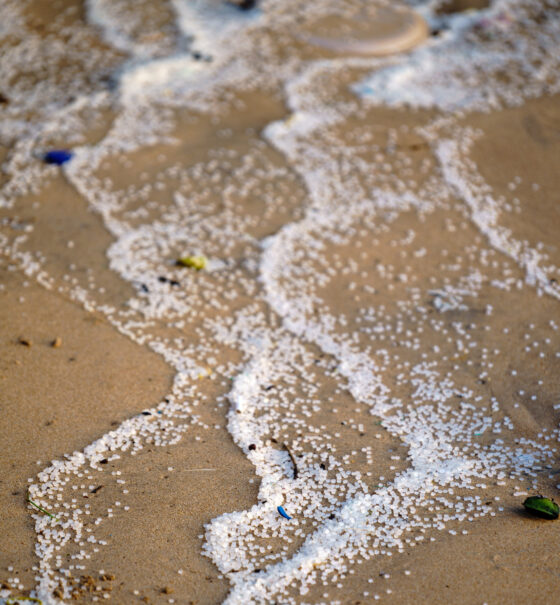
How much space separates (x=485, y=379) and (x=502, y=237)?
1.05 meters

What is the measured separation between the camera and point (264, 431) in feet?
7.98

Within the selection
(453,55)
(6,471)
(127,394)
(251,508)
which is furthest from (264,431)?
(453,55)

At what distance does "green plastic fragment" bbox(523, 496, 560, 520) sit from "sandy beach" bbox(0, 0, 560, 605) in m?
0.04

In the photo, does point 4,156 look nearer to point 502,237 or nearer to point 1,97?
point 1,97

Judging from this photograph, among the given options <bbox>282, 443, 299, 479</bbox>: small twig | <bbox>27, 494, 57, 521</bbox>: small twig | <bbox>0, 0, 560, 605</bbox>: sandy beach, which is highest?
<bbox>0, 0, 560, 605</bbox>: sandy beach

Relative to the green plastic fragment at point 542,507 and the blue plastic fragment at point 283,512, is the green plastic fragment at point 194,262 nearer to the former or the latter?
the blue plastic fragment at point 283,512

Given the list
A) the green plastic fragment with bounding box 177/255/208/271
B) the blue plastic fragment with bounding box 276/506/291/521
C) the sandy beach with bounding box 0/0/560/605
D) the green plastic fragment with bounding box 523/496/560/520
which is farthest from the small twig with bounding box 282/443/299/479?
the green plastic fragment with bounding box 177/255/208/271

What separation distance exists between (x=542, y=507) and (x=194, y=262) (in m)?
1.81

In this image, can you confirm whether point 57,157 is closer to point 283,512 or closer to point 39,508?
point 39,508

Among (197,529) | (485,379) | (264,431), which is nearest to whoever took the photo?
(197,529)

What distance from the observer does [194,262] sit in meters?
3.14

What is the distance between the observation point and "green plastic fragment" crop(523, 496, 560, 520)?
2055 millimetres

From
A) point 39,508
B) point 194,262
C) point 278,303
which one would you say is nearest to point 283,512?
point 39,508

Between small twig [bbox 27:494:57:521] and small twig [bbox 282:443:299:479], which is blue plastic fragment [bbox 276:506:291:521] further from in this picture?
small twig [bbox 27:494:57:521]
